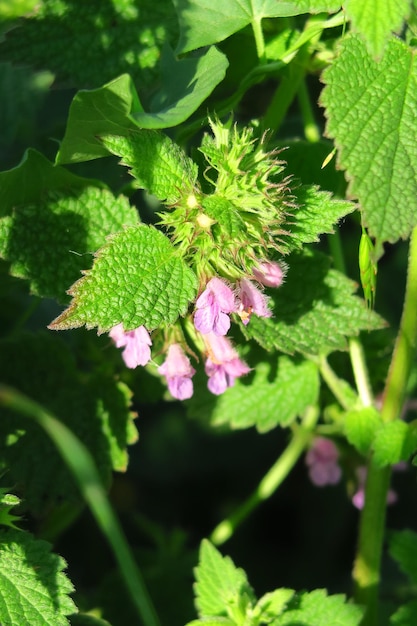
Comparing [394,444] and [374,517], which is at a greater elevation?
[394,444]

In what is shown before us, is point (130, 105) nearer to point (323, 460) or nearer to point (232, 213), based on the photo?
point (232, 213)

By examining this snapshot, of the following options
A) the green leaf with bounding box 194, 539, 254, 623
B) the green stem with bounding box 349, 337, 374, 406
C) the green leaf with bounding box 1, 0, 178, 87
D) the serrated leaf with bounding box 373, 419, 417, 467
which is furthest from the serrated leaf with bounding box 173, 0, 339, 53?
the green leaf with bounding box 194, 539, 254, 623

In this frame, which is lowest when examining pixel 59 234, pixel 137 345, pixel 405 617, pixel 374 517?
pixel 405 617

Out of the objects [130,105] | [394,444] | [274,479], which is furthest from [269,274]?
[274,479]

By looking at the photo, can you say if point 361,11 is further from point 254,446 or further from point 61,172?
point 254,446

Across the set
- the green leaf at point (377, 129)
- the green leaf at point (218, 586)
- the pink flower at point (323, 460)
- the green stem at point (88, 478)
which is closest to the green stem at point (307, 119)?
the green leaf at point (377, 129)

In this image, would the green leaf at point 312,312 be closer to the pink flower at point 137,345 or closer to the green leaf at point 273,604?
the pink flower at point 137,345
